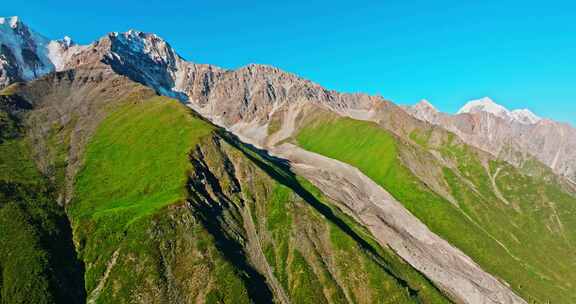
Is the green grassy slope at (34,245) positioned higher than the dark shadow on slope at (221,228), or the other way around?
the dark shadow on slope at (221,228)

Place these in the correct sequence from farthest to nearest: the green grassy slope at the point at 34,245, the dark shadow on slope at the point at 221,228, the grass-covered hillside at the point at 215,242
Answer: the dark shadow on slope at the point at 221,228 < the grass-covered hillside at the point at 215,242 < the green grassy slope at the point at 34,245

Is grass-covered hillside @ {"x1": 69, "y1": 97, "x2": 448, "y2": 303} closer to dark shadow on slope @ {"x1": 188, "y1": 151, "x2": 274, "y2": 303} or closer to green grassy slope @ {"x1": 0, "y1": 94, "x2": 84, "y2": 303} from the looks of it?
dark shadow on slope @ {"x1": 188, "y1": 151, "x2": 274, "y2": 303}

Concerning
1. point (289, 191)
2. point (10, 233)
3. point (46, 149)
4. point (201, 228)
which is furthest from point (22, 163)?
point (289, 191)

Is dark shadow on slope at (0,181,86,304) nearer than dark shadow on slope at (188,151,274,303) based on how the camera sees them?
Yes

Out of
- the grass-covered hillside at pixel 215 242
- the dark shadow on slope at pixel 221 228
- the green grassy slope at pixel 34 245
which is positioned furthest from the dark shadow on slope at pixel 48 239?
the dark shadow on slope at pixel 221 228

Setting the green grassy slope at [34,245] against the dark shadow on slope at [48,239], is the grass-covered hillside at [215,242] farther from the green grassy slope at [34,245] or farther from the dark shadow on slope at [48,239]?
the green grassy slope at [34,245]

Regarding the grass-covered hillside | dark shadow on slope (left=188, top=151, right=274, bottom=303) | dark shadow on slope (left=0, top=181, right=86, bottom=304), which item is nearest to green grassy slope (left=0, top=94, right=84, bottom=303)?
dark shadow on slope (left=0, top=181, right=86, bottom=304)
